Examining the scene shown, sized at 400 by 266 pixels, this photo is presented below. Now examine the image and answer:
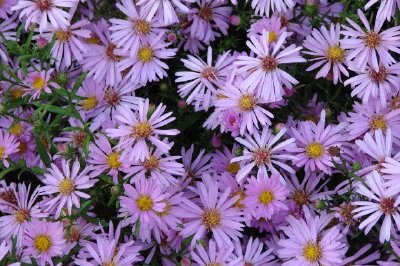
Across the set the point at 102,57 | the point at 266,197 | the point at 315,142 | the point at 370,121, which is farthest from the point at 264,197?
the point at 102,57

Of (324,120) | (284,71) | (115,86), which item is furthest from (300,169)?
(115,86)

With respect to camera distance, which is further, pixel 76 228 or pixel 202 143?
pixel 202 143

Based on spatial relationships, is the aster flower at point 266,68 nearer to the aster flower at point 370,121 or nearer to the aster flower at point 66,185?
the aster flower at point 370,121

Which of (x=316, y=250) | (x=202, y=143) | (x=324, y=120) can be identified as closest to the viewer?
(x=316, y=250)

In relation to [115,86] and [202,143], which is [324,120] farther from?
[115,86]

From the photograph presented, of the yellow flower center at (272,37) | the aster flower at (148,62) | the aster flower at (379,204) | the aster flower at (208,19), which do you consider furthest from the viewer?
the aster flower at (208,19)

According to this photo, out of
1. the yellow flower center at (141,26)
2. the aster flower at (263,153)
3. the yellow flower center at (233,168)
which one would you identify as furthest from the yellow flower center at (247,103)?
the yellow flower center at (141,26)
